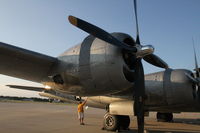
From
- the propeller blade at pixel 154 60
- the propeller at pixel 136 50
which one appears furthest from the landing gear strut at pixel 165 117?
the propeller at pixel 136 50

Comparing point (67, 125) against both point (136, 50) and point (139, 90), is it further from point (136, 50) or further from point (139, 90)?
point (136, 50)

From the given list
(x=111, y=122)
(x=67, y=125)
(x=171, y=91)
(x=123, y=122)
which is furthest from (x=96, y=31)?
(x=67, y=125)

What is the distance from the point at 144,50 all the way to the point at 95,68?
5.51 feet

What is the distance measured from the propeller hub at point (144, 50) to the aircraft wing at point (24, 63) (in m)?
2.80

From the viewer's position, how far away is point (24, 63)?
7164mm

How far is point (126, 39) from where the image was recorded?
7613 millimetres

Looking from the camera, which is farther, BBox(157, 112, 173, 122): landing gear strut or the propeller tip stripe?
BBox(157, 112, 173, 122): landing gear strut

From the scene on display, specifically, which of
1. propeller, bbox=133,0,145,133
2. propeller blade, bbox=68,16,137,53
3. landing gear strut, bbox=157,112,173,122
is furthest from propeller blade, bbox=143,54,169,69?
landing gear strut, bbox=157,112,173,122

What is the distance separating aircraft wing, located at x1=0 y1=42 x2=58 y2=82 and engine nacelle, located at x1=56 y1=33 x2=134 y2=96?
2.13 feet

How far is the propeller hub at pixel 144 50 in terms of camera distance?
6.78 m

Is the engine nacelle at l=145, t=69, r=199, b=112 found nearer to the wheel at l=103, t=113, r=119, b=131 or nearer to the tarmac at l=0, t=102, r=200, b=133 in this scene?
the tarmac at l=0, t=102, r=200, b=133

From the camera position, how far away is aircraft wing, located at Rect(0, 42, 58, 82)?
6.60 m

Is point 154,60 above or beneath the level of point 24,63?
above

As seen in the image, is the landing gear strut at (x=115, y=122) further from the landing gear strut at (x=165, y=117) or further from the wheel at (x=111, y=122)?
the landing gear strut at (x=165, y=117)
